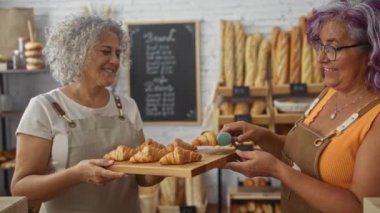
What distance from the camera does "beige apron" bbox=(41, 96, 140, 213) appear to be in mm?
1769

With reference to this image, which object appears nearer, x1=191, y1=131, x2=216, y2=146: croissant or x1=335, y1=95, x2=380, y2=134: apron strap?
x1=335, y1=95, x2=380, y2=134: apron strap

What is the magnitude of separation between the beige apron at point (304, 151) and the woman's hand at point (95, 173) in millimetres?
667

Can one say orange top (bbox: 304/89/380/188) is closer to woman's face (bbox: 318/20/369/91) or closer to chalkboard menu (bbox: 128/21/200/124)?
woman's face (bbox: 318/20/369/91)

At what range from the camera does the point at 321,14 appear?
1606mm

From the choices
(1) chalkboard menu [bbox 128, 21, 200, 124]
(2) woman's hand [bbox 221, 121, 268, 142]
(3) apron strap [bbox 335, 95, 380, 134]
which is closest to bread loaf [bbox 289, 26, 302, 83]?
(1) chalkboard menu [bbox 128, 21, 200, 124]

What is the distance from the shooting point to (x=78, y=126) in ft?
5.89

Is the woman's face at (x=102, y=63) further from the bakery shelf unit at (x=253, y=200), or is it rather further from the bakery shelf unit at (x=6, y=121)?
the bakery shelf unit at (x=6, y=121)

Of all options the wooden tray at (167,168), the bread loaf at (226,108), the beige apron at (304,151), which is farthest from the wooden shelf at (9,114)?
the beige apron at (304,151)

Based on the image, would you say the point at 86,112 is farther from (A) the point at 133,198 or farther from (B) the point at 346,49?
(B) the point at 346,49

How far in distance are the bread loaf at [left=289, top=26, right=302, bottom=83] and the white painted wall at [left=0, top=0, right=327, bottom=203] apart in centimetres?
23

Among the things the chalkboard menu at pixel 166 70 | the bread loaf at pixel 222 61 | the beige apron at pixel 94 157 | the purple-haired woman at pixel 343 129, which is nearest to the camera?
the purple-haired woman at pixel 343 129

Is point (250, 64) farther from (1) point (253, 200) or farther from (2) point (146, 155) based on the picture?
(2) point (146, 155)

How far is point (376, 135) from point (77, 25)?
3.94 ft

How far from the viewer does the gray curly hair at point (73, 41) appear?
1835 millimetres
